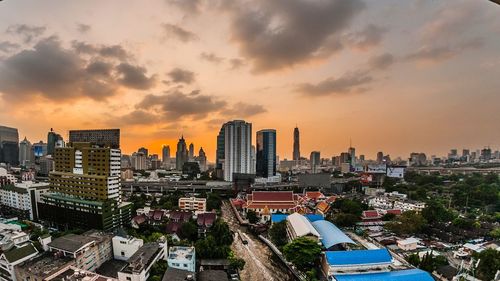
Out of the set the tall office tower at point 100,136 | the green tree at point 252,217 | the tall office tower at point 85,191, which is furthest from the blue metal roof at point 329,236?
the tall office tower at point 100,136

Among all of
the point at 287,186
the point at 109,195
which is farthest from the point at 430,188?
the point at 109,195

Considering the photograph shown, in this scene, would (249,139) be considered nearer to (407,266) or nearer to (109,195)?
(109,195)

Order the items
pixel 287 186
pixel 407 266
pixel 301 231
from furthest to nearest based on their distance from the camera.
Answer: pixel 287 186
pixel 301 231
pixel 407 266

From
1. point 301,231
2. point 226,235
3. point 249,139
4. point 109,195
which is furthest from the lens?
point 249,139

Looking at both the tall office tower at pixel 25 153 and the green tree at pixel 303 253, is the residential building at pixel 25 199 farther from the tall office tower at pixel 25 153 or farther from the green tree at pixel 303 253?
the tall office tower at pixel 25 153

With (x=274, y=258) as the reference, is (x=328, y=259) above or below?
above

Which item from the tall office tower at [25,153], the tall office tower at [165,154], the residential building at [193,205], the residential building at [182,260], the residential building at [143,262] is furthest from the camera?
the tall office tower at [165,154]
